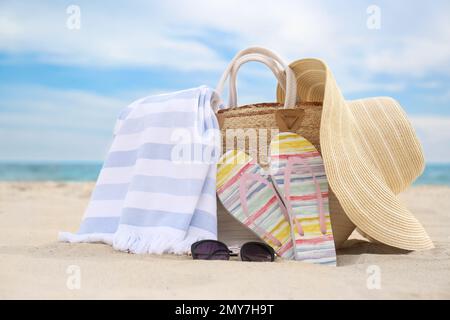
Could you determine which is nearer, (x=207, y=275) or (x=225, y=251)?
(x=207, y=275)

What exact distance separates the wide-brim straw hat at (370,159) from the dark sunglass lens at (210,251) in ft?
1.88

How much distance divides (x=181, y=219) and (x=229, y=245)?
29 cm

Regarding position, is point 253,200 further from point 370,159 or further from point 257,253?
point 370,159

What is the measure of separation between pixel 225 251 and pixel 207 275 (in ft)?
1.27

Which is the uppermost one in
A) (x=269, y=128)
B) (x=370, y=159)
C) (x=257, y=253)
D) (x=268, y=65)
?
(x=268, y=65)

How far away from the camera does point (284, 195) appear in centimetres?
245

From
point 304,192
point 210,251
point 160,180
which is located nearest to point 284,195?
point 304,192

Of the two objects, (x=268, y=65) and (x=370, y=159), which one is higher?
(x=268, y=65)
